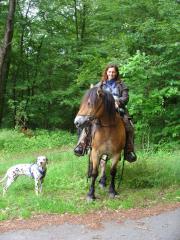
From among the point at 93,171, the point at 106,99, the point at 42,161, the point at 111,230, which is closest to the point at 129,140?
the point at 93,171

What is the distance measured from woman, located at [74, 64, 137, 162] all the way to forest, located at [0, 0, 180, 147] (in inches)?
175

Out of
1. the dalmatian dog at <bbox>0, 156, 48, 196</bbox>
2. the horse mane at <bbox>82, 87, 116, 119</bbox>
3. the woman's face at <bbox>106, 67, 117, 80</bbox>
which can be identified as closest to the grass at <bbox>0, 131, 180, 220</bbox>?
the dalmatian dog at <bbox>0, 156, 48, 196</bbox>

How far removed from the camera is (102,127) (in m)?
9.10

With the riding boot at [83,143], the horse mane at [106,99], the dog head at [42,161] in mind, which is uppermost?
the horse mane at [106,99]

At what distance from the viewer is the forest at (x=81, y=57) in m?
15.1

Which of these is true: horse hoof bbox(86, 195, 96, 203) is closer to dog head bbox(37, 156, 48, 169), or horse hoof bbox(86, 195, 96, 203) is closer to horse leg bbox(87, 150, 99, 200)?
horse leg bbox(87, 150, 99, 200)

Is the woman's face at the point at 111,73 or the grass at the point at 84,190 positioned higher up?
the woman's face at the point at 111,73

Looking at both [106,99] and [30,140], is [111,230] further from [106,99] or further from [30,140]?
[30,140]

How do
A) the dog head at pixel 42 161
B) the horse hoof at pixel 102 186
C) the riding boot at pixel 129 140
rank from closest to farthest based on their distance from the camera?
the dog head at pixel 42 161 < the riding boot at pixel 129 140 < the horse hoof at pixel 102 186

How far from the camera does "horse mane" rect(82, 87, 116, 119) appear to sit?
8547mm

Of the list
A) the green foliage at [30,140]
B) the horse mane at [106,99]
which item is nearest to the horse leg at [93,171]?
the horse mane at [106,99]

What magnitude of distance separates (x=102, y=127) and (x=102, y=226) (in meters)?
2.25

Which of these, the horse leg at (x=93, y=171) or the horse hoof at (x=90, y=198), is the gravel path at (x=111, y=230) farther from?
the horse leg at (x=93, y=171)

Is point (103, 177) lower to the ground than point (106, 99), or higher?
lower
